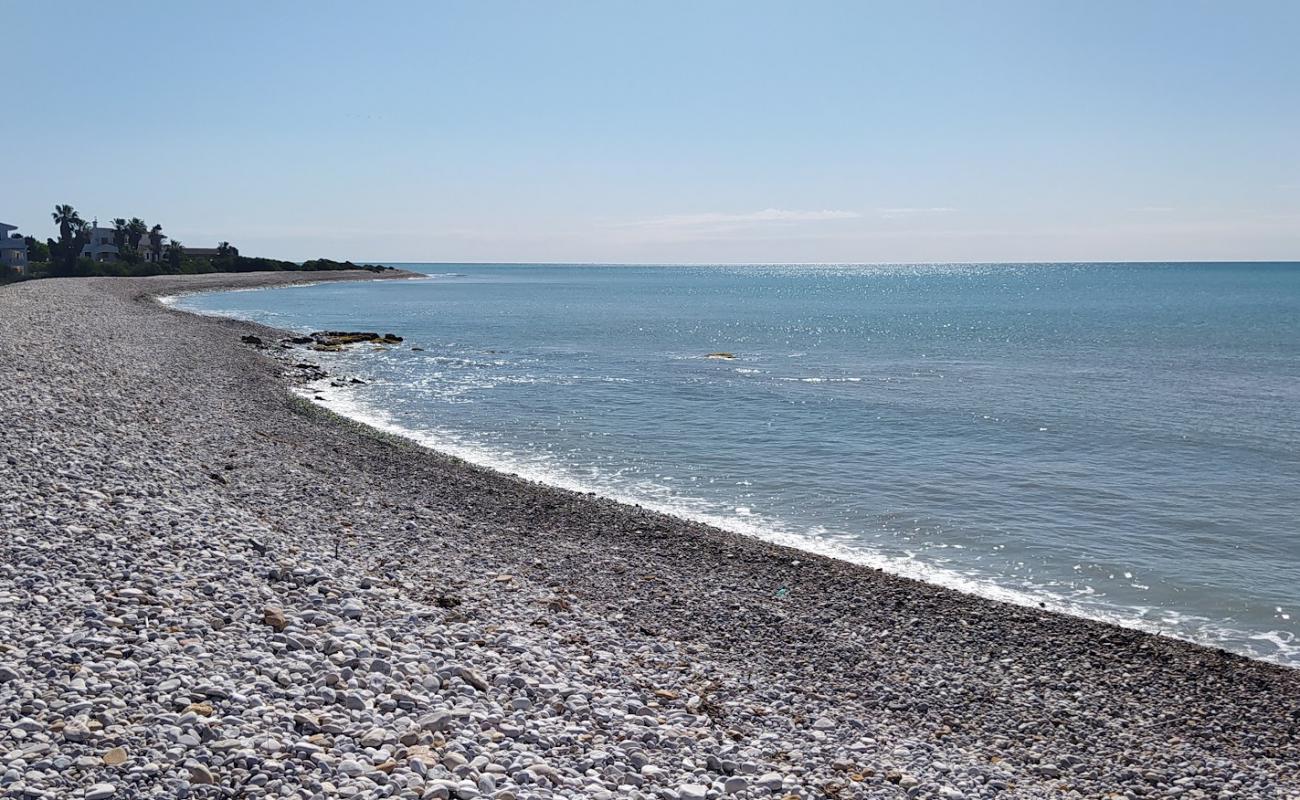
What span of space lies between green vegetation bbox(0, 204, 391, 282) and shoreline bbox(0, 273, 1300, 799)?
333 ft

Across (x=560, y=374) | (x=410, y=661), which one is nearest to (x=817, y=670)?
(x=410, y=661)

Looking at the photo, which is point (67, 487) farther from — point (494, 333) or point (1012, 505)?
point (494, 333)

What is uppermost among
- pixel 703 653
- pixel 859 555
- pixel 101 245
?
pixel 101 245

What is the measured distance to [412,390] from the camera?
38500 millimetres

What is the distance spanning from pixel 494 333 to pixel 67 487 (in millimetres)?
58909

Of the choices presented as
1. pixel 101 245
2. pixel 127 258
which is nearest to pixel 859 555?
pixel 127 258

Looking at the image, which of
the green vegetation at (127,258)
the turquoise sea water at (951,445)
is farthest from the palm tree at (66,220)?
the turquoise sea water at (951,445)

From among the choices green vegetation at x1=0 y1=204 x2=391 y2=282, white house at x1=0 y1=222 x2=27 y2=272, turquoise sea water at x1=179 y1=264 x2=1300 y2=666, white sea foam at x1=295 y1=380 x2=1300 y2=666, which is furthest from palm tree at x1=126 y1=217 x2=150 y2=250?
white sea foam at x1=295 y1=380 x2=1300 y2=666

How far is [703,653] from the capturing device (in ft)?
37.6

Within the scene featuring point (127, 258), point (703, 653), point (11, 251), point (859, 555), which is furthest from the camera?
point (127, 258)

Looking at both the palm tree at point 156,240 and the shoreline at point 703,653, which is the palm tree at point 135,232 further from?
the shoreline at point 703,653

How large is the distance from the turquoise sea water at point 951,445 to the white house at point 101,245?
9242 centimetres

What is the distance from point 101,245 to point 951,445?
148 meters

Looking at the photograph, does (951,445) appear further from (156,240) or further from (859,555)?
(156,240)
